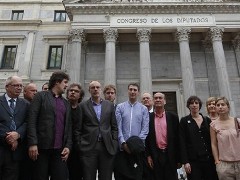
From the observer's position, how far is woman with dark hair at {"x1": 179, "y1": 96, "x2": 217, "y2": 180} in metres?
6.32

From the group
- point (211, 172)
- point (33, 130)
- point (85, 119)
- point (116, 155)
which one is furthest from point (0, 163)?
point (211, 172)

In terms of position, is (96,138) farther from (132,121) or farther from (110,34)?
(110,34)

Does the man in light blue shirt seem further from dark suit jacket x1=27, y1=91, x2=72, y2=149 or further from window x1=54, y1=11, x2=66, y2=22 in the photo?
window x1=54, y1=11, x2=66, y2=22

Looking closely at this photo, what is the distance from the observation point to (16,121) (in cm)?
563

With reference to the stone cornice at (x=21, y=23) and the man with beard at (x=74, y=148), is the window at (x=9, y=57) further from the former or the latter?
the man with beard at (x=74, y=148)

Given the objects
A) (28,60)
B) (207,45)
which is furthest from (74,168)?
(207,45)

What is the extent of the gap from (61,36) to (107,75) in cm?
750

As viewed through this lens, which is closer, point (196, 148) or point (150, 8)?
point (196, 148)

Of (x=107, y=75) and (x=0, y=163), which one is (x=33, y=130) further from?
(x=107, y=75)

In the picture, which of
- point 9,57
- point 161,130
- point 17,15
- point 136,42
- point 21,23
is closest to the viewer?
point 161,130

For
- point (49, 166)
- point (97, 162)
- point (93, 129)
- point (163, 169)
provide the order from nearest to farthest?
point (49, 166) → point (97, 162) → point (93, 129) → point (163, 169)

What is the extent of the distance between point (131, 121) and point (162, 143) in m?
0.95

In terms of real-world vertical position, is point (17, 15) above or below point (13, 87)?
above

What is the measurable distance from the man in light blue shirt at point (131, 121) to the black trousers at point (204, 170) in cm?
145
